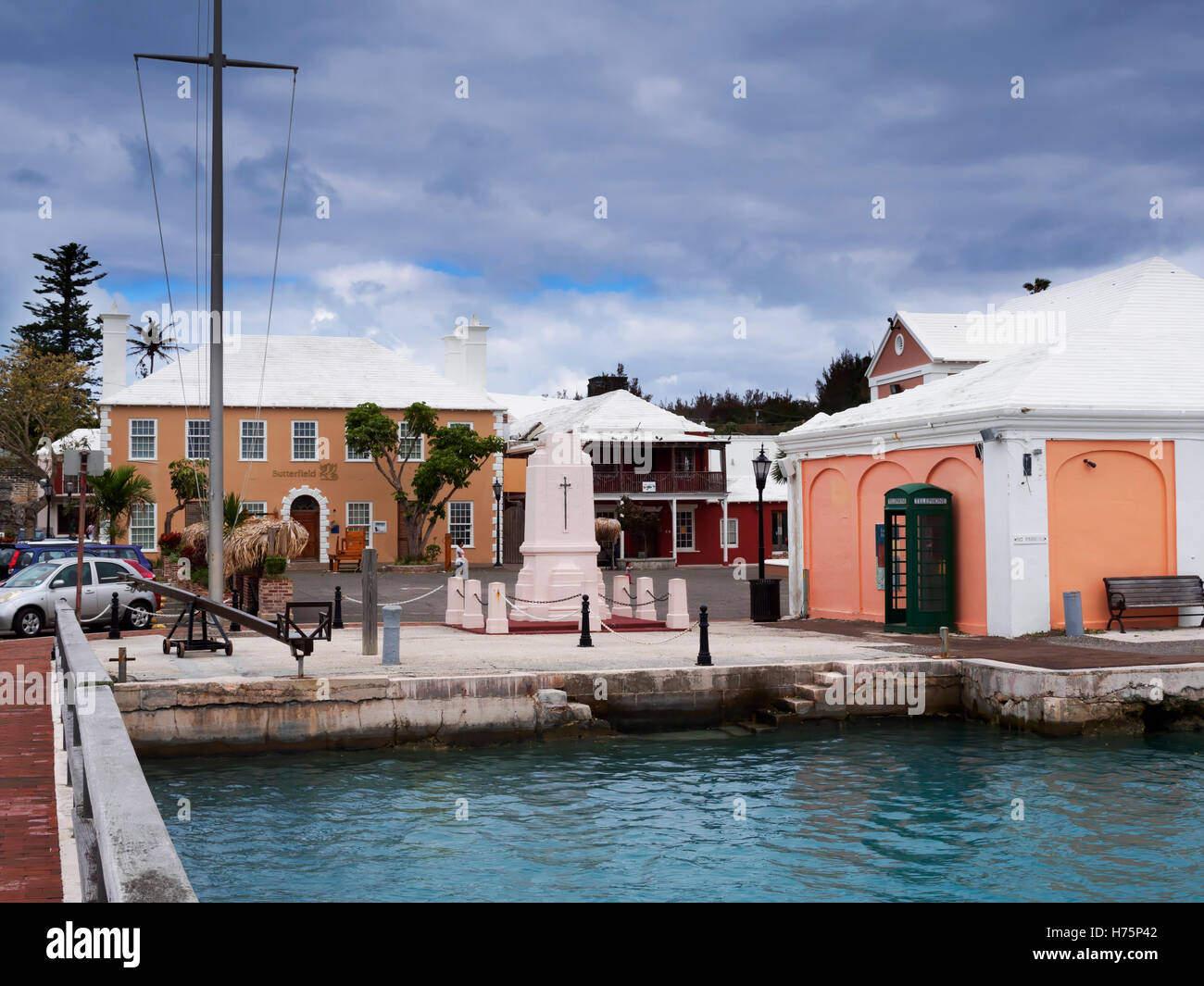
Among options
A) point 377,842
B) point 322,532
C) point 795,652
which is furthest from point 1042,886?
point 322,532

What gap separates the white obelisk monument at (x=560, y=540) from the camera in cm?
2175

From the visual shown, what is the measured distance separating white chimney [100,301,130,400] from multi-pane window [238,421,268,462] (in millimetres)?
5171

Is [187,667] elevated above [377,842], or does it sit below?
above

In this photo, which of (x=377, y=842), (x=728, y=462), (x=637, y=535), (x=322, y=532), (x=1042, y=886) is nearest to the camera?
(x=1042, y=886)

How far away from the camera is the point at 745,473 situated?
206 ft

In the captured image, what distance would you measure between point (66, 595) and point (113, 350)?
30.2m

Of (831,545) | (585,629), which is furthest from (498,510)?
(585,629)

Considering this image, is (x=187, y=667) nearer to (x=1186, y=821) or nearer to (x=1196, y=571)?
(x=1186, y=821)

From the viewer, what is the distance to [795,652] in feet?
55.3

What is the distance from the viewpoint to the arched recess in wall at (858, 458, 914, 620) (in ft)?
71.9

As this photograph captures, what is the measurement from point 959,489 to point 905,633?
2530 millimetres

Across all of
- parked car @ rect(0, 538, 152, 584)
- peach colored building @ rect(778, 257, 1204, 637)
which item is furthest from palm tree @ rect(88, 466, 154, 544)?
peach colored building @ rect(778, 257, 1204, 637)

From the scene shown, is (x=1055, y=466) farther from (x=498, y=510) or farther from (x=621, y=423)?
(x=621, y=423)

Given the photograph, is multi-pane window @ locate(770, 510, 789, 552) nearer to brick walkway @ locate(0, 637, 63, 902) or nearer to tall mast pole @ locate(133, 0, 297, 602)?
tall mast pole @ locate(133, 0, 297, 602)
